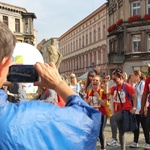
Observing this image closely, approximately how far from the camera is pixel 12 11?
51625mm

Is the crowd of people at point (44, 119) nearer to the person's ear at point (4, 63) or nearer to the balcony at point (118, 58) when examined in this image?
the person's ear at point (4, 63)

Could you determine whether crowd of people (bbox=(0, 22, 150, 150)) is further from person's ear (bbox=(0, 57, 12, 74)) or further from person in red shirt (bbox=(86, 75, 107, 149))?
person in red shirt (bbox=(86, 75, 107, 149))

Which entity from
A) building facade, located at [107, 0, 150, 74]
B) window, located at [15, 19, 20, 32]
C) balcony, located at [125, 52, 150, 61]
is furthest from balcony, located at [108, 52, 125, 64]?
window, located at [15, 19, 20, 32]

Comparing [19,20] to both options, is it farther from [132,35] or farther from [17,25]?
[132,35]

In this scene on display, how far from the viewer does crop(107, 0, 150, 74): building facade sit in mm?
32281

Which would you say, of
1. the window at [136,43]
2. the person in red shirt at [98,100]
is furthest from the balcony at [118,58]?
the person in red shirt at [98,100]

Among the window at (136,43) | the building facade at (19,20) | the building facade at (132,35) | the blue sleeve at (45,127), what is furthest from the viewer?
the building facade at (19,20)

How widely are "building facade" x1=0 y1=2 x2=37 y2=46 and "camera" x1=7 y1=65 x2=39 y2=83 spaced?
161 feet

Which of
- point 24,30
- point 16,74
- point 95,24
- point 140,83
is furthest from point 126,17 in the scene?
point 16,74

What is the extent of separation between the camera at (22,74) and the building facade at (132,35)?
31.1 meters

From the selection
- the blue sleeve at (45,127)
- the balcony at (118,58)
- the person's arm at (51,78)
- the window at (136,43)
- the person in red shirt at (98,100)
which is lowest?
the person in red shirt at (98,100)

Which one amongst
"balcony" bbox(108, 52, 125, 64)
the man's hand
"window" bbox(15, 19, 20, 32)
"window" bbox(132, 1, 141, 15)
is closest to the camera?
the man's hand

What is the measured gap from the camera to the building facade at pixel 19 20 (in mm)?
50594

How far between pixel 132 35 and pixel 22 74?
108 feet
